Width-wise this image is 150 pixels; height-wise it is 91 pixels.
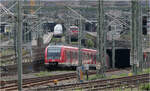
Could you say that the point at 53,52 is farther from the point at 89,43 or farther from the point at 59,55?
the point at 89,43

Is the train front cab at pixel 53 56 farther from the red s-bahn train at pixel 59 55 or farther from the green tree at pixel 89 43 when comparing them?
the green tree at pixel 89 43

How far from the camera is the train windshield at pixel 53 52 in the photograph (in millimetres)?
27394

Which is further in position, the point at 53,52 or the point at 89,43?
the point at 89,43

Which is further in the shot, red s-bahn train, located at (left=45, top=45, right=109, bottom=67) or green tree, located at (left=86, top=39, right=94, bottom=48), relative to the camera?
green tree, located at (left=86, top=39, right=94, bottom=48)

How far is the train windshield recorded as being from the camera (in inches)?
1078

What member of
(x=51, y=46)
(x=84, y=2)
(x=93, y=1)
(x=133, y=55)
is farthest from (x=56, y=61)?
(x=93, y=1)

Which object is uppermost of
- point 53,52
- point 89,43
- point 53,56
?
point 89,43

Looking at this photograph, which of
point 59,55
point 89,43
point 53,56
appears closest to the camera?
point 59,55

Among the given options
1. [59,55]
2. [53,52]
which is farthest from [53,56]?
[59,55]

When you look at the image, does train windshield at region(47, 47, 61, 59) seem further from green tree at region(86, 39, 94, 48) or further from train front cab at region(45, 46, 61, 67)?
green tree at region(86, 39, 94, 48)

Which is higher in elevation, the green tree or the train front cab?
the green tree

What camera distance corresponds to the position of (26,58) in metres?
34.6

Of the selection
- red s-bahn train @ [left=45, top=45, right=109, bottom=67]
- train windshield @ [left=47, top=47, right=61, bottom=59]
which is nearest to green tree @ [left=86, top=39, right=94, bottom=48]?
red s-bahn train @ [left=45, top=45, right=109, bottom=67]

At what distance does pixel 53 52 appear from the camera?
1081 inches
